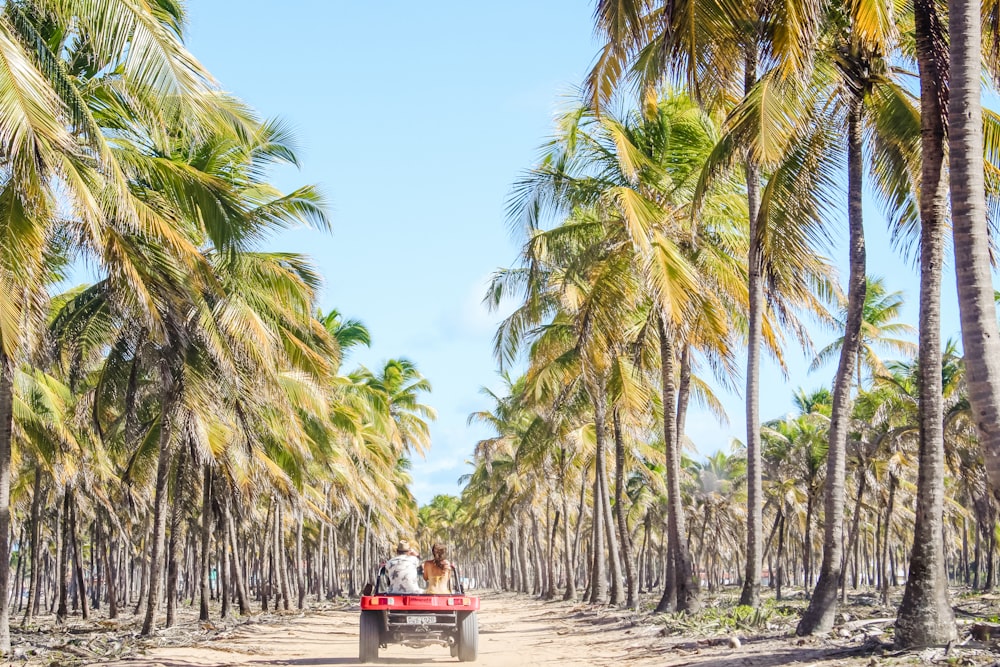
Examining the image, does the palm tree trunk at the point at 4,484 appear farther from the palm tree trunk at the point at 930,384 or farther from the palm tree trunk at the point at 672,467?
the palm tree trunk at the point at 672,467

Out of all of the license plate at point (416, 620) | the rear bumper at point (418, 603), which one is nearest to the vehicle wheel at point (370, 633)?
the rear bumper at point (418, 603)

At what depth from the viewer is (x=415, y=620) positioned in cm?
1277

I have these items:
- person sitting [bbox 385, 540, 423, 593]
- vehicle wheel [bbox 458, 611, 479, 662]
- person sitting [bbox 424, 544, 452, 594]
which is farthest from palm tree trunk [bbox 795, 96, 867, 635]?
person sitting [bbox 385, 540, 423, 593]

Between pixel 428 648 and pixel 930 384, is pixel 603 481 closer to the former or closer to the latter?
pixel 428 648

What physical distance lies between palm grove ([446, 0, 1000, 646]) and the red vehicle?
14.5 ft

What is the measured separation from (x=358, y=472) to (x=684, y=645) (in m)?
30.7

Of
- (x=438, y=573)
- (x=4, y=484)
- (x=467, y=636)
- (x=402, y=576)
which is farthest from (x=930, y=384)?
(x=4, y=484)

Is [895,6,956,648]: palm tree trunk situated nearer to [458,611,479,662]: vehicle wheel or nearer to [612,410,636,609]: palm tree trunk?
[458,611,479,662]: vehicle wheel

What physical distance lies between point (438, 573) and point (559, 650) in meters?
3.17

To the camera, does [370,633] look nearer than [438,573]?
Yes

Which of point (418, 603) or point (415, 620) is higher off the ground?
point (418, 603)

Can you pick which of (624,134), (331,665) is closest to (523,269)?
(624,134)

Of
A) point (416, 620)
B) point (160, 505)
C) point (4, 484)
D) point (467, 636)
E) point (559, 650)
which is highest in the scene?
point (4, 484)

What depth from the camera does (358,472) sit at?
1692 inches
